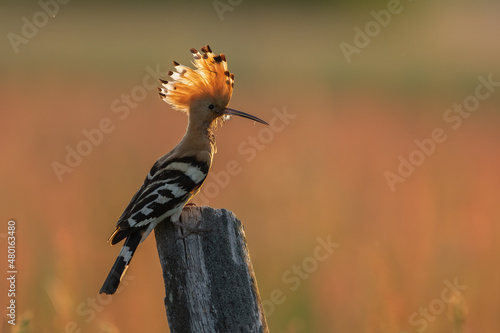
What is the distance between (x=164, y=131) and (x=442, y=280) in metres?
3.74

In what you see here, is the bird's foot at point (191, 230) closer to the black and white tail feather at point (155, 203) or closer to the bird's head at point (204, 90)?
the black and white tail feather at point (155, 203)

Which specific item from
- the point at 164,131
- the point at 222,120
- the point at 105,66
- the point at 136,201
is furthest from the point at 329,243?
the point at 105,66

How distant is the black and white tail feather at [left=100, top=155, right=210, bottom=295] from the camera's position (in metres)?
2.93

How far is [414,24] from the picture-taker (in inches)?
1095

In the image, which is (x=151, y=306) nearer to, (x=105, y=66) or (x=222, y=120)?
(x=222, y=120)

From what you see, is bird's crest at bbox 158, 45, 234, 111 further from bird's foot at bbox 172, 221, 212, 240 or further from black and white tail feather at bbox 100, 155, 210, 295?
bird's foot at bbox 172, 221, 212, 240

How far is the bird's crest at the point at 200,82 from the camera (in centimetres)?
369
